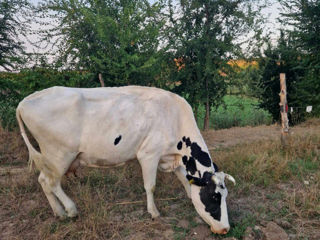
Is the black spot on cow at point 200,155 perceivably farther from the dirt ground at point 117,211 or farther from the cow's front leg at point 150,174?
the dirt ground at point 117,211

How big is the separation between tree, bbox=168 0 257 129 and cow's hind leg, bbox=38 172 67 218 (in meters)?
6.39

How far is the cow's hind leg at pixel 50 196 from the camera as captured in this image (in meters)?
3.52

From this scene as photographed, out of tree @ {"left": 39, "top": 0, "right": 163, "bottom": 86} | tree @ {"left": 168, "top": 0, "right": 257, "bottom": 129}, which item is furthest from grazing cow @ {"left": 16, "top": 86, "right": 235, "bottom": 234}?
tree @ {"left": 168, "top": 0, "right": 257, "bottom": 129}

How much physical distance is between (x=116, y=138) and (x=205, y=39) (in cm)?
633

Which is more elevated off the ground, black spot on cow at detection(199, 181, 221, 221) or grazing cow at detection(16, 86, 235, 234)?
grazing cow at detection(16, 86, 235, 234)

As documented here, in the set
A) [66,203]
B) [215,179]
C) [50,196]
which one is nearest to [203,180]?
[215,179]

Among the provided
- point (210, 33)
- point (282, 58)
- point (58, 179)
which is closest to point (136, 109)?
point (58, 179)

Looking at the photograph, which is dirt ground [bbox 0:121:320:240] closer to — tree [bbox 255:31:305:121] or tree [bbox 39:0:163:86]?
tree [bbox 39:0:163:86]

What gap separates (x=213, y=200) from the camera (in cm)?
330

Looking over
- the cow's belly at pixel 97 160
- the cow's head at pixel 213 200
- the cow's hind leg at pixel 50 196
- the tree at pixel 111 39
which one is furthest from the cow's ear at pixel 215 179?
the tree at pixel 111 39

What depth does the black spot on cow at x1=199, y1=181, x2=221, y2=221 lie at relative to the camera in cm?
324

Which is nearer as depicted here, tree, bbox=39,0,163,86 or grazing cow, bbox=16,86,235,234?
grazing cow, bbox=16,86,235,234

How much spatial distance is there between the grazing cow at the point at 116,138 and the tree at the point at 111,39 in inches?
121

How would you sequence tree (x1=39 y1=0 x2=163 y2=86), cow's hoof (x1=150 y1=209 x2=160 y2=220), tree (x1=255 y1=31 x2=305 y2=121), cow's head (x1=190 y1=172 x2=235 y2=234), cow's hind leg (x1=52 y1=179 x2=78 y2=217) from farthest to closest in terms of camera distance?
tree (x1=255 y1=31 x2=305 y2=121) < tree (x1=39 y1=0 x2=163 y2=86) < cow's hoof (x1=150 y1=209 x2=160 y2=220) < cow's hind leg (x1=52 y1=179 x2=78 y2=217) < cow's head (x1=190 y1=172 x2=235 y2=234)
